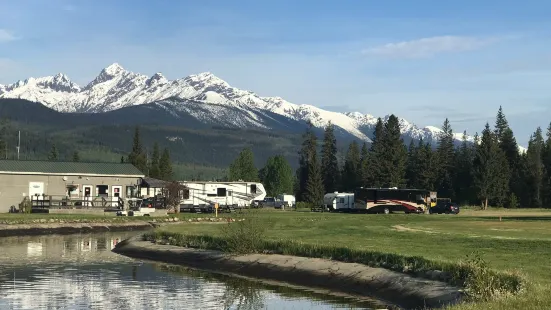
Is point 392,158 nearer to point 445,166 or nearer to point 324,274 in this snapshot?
point 445,166

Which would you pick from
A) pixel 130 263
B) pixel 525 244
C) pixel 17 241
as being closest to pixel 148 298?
pixel 130 263

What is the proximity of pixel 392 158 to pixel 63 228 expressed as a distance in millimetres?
73025

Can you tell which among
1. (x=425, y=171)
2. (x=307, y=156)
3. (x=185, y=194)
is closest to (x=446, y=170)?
(x=425, y=171)

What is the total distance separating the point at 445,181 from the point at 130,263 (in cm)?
11165

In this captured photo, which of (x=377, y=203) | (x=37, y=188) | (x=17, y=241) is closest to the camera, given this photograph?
(x=17, y=241)

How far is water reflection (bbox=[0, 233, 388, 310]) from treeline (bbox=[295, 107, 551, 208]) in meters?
89.9

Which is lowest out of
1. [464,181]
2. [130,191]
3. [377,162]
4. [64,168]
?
[130,191]

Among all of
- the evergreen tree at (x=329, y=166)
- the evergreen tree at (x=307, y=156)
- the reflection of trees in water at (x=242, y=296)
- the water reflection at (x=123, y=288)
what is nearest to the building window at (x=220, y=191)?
the water reflection at (x=123, y=288)

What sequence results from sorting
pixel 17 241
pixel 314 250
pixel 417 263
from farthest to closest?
pixel 17 241 → pixel 314 250 → pixel 417 263

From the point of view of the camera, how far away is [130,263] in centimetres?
3953

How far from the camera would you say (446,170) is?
474 feet

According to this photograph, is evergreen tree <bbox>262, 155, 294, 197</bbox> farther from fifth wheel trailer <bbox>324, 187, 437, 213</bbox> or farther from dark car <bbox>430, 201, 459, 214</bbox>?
fifth wheel trailer <bbox>324, 187, 437, 213</bbox>

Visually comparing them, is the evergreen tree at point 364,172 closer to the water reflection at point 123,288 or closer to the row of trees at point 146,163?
the row of trees at point 146,163

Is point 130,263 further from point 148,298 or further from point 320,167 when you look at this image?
point 320,167
